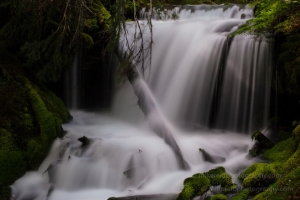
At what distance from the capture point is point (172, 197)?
14.3 feet

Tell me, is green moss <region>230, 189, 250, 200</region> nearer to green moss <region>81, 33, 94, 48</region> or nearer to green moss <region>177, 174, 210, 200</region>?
green moss <region>177, 174, 210, 200</region>

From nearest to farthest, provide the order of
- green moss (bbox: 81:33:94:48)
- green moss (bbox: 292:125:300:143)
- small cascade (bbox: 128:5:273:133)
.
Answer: green moss (bbox: 292:125:300:143), small cascade (bbox: 128:5:273:133), green moss (bbox: 81:33:94:48)

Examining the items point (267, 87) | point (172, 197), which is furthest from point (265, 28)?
point (172, 197)

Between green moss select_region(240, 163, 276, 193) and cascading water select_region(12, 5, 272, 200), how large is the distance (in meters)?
0.35

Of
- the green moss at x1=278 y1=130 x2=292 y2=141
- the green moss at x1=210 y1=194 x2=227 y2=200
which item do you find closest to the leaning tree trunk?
the green moss at x1=210 y1=194 x2=227 y2=200

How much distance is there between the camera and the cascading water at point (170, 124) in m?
5.11

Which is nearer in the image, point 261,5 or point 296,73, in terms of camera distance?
point 296,73

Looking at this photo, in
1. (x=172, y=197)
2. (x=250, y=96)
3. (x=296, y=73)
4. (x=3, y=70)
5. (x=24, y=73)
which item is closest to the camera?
(x=172, y=197)

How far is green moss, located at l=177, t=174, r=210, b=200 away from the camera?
4.23 meters

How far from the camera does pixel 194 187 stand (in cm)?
436

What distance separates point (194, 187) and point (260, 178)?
2.90 ft

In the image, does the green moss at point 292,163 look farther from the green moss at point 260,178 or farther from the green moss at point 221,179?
the green moss at point 221,179

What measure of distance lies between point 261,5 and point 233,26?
1007 mm

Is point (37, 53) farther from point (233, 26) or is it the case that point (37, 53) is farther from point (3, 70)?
point (233, 26)
